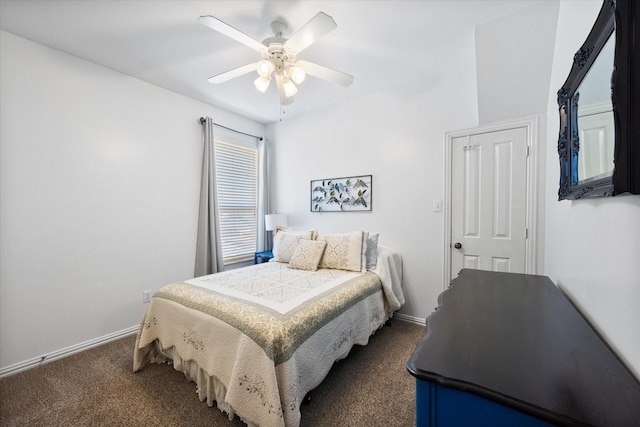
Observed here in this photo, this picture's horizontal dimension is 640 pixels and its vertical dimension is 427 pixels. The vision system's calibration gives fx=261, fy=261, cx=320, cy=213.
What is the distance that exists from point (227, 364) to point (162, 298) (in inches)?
33.0

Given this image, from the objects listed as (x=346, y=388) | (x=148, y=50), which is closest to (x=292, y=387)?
(x=346, y=388)

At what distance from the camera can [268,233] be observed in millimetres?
3990

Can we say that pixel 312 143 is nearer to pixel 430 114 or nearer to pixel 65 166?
pixel 430 114

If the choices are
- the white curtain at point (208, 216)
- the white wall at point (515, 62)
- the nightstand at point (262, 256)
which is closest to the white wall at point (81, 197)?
the white curtain at point (208, 216)

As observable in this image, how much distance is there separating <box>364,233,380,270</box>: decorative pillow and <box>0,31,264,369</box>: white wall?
2142 millimetres

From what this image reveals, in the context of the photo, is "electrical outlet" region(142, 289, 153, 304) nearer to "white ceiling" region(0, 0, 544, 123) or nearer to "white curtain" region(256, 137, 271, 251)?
"white curtain" region(256, 137, 271, 251)

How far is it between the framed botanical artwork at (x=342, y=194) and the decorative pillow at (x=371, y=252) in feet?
1.71

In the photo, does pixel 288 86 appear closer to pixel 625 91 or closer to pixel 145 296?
pixel 625 91

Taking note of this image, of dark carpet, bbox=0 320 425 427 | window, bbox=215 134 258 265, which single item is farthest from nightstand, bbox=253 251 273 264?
dark carpet, bbox=0 320 425 427

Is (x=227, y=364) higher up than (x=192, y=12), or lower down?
lower down

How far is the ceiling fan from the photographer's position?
156cm

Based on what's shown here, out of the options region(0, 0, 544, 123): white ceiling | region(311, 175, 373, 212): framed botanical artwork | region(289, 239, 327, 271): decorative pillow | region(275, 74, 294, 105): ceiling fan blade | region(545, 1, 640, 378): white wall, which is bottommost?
region(289, 239, 327, 271): decorative pillow

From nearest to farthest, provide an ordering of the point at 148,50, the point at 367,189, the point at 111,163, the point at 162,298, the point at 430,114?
1. the point at 162,298
2. the point at 148,50
3. the point at 111,163
4. the point at 430,114
5. the point at 367,189

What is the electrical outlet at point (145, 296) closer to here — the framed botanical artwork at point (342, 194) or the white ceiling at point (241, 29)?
the framed botanical artwork at point (342, 194)
